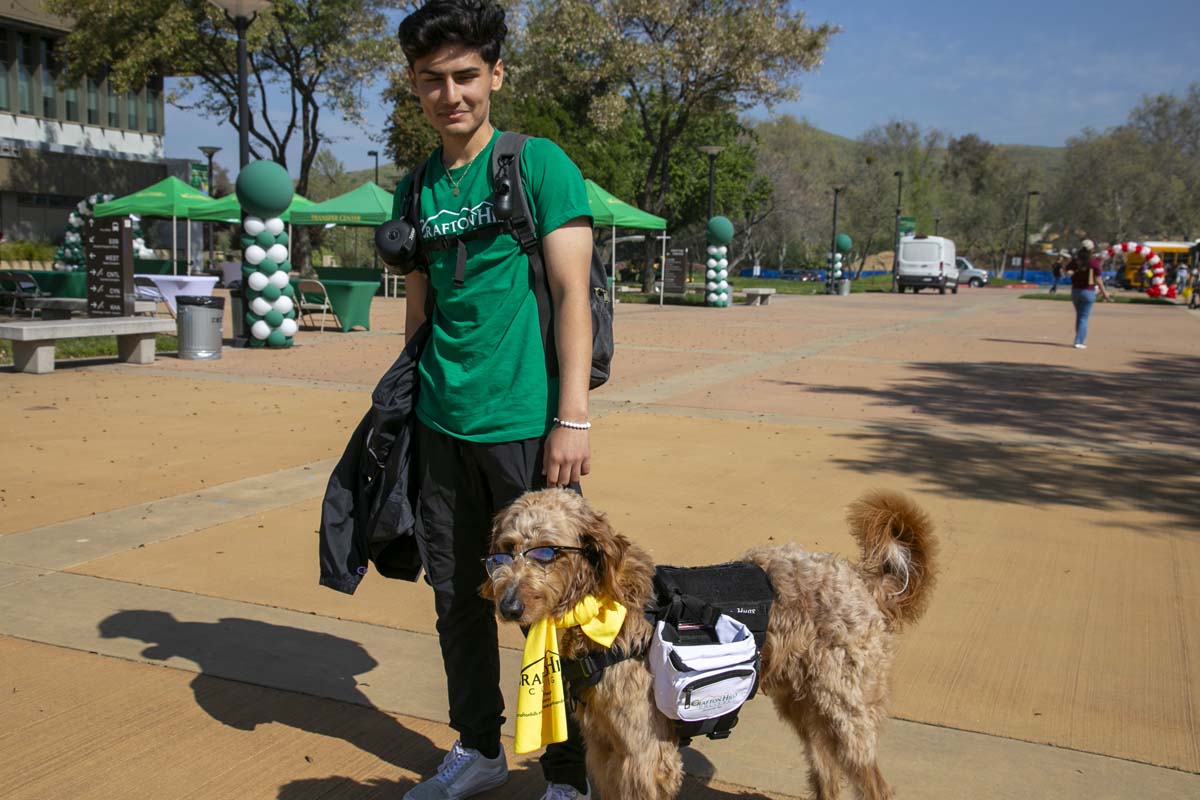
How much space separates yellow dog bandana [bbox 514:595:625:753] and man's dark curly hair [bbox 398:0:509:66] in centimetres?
146

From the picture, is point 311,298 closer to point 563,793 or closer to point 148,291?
point 148,291

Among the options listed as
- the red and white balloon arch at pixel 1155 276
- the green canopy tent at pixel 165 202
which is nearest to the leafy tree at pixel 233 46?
the green canopy tent at pixel 165 202

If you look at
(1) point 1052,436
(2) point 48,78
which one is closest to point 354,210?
(1) point 1052,436

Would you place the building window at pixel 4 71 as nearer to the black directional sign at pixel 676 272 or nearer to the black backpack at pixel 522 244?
the black directional sign at pixel 676 272

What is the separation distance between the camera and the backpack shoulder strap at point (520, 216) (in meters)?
2.53

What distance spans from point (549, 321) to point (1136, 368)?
45.8 feet

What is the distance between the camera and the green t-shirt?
8.41 ft

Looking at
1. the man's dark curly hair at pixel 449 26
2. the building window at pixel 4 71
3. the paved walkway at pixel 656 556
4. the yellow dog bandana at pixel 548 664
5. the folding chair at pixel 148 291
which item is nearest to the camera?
the yellow dog bandana at pixel 548 664

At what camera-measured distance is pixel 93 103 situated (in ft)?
143

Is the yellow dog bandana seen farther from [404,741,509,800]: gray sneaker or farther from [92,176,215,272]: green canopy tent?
[92,176,215,272]: green canopy tent

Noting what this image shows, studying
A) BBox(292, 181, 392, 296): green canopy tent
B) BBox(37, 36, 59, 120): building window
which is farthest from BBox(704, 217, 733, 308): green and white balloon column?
BBox(37, 36, 59, 120): building window

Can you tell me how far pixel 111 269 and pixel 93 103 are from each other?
1447 inches

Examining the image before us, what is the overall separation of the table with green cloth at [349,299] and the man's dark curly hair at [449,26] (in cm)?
1492

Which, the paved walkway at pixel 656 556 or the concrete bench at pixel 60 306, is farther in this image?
the concrete bench at pixel 60 306
